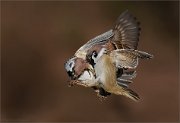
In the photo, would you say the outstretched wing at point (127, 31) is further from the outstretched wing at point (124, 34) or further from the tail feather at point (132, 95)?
the tail feather at point (132, 95)

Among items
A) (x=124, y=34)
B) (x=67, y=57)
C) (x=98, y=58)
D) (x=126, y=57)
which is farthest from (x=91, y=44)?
(x=67, y=57)

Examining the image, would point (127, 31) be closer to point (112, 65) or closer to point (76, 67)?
point (112, 65)

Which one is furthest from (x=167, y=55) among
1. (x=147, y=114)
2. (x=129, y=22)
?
(x=129, y=22)

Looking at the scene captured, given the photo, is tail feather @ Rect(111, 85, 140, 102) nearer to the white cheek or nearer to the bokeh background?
the white cheek

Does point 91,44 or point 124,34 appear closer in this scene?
point 91,44

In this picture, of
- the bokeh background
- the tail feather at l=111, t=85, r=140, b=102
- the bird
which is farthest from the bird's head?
the bokeh background

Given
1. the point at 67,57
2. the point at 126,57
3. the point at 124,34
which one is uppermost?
the point at 67,57

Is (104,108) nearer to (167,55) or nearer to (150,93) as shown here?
(150,93)

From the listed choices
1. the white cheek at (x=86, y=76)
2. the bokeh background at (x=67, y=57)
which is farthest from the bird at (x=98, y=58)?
the bokeh background at (x=67, y=57)
